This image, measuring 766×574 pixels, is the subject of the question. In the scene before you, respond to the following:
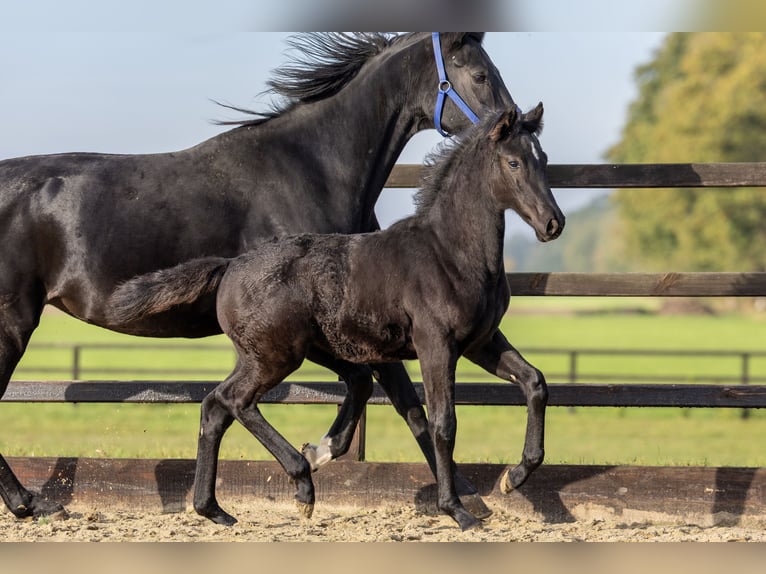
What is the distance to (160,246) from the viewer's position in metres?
5.07

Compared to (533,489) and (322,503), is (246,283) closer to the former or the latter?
(322,503)

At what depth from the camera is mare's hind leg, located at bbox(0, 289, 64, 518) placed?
16.8 feet

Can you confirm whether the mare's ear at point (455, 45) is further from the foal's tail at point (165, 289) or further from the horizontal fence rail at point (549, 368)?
the horizontal fence rail at point (549, 368)

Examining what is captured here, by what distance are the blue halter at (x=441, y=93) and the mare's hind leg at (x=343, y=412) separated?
124 cm

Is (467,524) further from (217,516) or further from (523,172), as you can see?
(523,172)

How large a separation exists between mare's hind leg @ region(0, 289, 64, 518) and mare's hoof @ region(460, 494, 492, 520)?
1.94 metres

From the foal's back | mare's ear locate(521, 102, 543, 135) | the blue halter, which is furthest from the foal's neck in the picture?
the blue halter

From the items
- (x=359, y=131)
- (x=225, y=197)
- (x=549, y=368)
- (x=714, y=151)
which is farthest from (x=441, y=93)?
(x=714, y=151)

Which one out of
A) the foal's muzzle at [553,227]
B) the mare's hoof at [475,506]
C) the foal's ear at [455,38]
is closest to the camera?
the foal's muzzle at [553,227]

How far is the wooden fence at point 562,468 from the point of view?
5316 mm

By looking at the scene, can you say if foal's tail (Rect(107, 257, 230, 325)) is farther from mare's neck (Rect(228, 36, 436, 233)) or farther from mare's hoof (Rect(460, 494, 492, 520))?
mare's hoof (Rect(460, 494, 492, 520))

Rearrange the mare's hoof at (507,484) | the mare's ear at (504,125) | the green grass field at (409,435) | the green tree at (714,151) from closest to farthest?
the mare's ear at (504,125) → the mare's hoof at (507,484) → the green grass field at (409,435) → the green tree at (714,151)

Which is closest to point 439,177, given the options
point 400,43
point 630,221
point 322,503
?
point 400,43

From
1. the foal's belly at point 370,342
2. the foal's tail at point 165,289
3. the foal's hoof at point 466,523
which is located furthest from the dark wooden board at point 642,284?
the foal's tail at point 165,289
